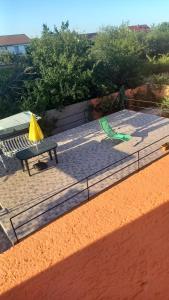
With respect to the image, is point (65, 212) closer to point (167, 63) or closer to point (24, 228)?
point (24, 228)

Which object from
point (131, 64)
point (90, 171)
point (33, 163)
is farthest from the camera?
point (131, 64)

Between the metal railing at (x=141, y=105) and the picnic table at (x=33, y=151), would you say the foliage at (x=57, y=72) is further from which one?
the picnic table at (x=33, y=151)

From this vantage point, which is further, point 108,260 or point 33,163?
point 33,163

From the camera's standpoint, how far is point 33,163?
11.6 m

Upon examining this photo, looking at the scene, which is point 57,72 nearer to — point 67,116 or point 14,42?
point 67,116

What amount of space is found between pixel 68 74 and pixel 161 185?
9.26m

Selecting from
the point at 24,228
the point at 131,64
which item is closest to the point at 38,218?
the point at 24,228

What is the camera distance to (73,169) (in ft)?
35.6

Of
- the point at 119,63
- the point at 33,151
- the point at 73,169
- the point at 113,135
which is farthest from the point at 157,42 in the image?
the point at 33,151

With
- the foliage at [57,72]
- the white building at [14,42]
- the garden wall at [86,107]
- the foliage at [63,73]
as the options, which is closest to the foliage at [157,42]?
the foliage at [63,73]

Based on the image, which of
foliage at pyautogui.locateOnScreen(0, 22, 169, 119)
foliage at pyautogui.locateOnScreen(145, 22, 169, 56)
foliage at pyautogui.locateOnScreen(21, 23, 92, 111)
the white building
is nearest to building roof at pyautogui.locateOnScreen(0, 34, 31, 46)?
the white building

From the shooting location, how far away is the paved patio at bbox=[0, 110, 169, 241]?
28.5ft

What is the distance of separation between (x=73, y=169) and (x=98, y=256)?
14.9ft

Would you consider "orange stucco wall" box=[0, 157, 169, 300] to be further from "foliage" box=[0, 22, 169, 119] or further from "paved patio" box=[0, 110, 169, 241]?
"foliage" box=[0, 22, 169, 119]
